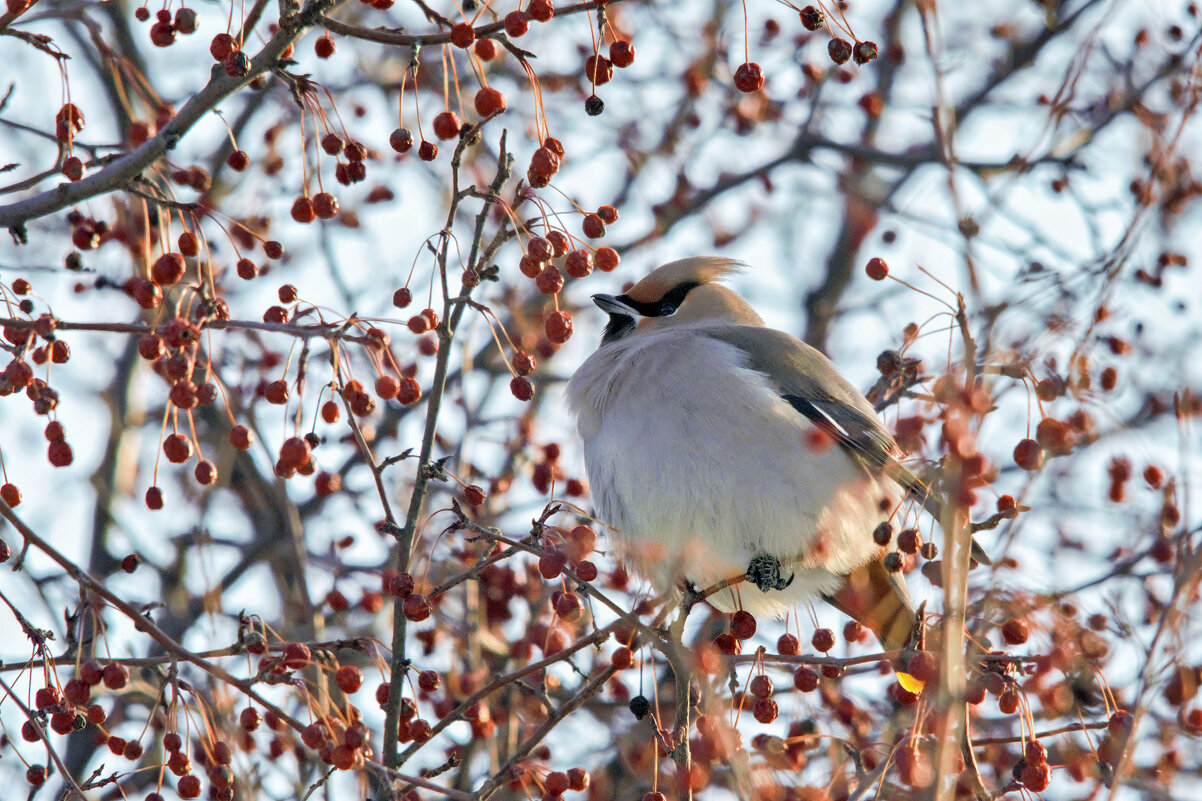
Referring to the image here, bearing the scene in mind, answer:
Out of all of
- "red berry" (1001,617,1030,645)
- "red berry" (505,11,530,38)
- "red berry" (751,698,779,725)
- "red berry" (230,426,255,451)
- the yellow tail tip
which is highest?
"red berry" (505,11,530,38)

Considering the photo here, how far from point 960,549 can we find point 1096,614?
1636 millimetres

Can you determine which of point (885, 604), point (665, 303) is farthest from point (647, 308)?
point (885, 604)

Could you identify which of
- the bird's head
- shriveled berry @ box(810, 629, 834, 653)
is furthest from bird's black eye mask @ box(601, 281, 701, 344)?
shriveled berry @ box(810, 629, 834, 653)

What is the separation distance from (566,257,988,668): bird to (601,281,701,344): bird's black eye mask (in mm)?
574

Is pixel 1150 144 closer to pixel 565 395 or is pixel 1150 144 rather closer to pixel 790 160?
pixel 790 160

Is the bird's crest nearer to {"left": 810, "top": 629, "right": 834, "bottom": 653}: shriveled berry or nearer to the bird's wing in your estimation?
the bird's wing

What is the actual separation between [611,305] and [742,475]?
3.39 ft

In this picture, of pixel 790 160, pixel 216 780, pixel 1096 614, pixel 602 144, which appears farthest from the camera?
pixel 602 144

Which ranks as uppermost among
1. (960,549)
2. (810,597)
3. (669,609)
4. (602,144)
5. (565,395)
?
(602,144)

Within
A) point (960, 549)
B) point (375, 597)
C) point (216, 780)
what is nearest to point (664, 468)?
point (375, 597)

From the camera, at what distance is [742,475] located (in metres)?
4.09

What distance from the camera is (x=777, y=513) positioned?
13.4ft

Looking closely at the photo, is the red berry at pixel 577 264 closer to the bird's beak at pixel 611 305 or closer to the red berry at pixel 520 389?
the red berry at pixel 520 389

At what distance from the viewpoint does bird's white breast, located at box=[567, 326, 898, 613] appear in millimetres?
4074
